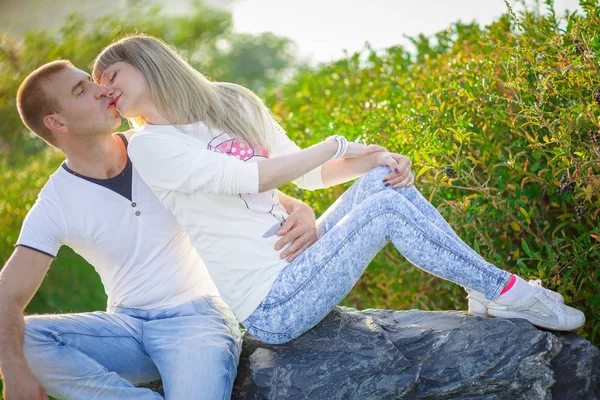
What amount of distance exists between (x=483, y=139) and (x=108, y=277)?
190cm

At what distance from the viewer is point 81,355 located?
2.69 m

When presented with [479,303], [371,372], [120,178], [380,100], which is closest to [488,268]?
[479,303]

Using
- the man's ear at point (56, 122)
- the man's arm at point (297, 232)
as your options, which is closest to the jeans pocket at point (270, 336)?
the man's arm at point (297, 232)

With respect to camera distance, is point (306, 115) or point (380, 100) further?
point (306, 115)

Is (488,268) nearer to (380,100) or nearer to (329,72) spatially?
(380,100)

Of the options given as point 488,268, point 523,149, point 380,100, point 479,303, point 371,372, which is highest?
point 380,100

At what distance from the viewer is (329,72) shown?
5.38 metres

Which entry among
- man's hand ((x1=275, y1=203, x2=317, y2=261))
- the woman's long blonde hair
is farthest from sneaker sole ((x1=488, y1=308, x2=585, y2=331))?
the woman's long blonde hair

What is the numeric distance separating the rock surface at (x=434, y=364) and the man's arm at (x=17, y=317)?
834 millimetres

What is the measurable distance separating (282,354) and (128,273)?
778 mm

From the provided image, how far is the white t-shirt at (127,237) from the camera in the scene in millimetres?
2938

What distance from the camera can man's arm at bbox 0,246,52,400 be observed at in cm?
255

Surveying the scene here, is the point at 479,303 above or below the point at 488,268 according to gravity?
below

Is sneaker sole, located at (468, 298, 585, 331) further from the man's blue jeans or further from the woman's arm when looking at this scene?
the man's blue jeans
